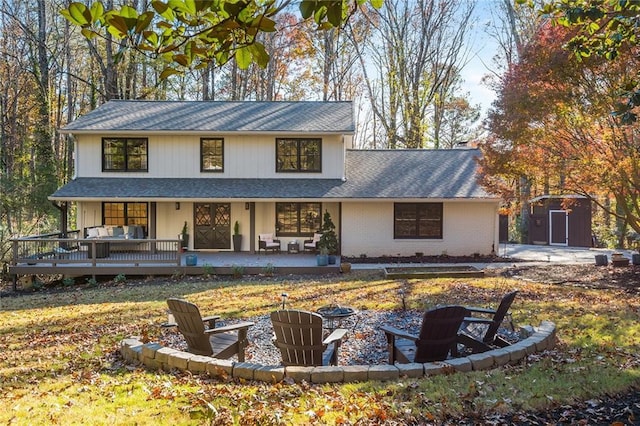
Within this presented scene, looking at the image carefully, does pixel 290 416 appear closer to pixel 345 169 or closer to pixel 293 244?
pixel 293 244

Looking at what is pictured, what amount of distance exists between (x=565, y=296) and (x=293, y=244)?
11.2 meters

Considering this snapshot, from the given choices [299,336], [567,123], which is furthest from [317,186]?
[299,336]

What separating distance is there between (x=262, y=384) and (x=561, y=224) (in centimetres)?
2509

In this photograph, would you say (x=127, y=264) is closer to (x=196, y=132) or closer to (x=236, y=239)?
(x=236, y=239)

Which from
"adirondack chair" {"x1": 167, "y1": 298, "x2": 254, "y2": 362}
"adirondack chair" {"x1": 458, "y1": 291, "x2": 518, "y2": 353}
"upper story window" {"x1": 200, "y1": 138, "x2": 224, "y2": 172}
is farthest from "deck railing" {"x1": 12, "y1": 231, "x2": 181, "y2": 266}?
"adirondack chair" {"x1": 458, "y1": 291, "x2": 518, "y2": 353}

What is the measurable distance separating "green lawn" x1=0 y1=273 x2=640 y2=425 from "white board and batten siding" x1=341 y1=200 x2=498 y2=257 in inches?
366

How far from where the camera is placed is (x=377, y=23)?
1271 inches

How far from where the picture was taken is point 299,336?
5621mm

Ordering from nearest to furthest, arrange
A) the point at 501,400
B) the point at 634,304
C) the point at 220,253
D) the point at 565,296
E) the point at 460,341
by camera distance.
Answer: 1. the point at 501,400
2. the point at 460,341
3. the point at 634,304
4. the point at 565,296
5. the point at 220,253

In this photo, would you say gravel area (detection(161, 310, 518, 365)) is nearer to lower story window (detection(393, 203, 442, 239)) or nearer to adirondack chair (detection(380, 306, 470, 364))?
adirondack chair (detection(380, 306, 470, 364))

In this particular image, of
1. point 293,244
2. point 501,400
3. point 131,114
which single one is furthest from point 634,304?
point 131,114

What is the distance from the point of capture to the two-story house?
19469 millimetres

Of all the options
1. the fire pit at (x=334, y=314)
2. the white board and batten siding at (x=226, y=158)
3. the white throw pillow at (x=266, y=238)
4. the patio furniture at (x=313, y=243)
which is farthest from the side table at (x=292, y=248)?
the fire pit at (x=334, y=314)

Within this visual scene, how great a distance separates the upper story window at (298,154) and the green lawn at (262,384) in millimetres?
10796
